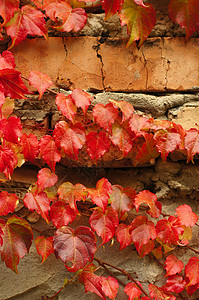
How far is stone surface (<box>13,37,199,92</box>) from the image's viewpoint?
46.3 inches

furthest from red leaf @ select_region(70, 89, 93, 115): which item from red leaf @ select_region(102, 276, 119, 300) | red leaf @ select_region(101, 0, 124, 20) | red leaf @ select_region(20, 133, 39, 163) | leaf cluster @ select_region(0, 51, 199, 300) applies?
red leaf @ select_region(102, 276, 119, 300)

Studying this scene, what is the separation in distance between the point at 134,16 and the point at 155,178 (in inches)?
26.0

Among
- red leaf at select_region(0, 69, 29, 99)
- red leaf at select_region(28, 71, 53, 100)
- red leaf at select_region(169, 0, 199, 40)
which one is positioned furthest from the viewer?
red leaf at select_region(169, 0, 199, 40)

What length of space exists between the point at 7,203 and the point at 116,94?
604mm

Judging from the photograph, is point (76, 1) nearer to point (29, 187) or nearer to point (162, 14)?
point (162, 14)

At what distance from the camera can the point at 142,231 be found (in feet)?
3.59

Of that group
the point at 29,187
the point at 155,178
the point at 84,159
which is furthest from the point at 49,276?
the point at 155,178

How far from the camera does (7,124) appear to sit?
1.00 m

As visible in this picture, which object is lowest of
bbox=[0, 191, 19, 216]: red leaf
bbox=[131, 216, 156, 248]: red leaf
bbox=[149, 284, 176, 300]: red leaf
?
bbox=[149, 284, 176, 300]: red leaf

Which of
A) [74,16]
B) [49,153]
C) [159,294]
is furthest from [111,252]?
[74,16]

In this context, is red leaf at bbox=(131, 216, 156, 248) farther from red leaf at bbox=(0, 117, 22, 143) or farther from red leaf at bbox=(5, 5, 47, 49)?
red leaf at bbox=(5, 5, 47, 49)

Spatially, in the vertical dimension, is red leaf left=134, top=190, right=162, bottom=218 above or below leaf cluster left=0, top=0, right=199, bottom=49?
below

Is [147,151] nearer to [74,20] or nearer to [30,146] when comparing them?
[30,146]

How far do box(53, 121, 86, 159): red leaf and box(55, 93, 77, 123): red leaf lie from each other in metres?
0.05
